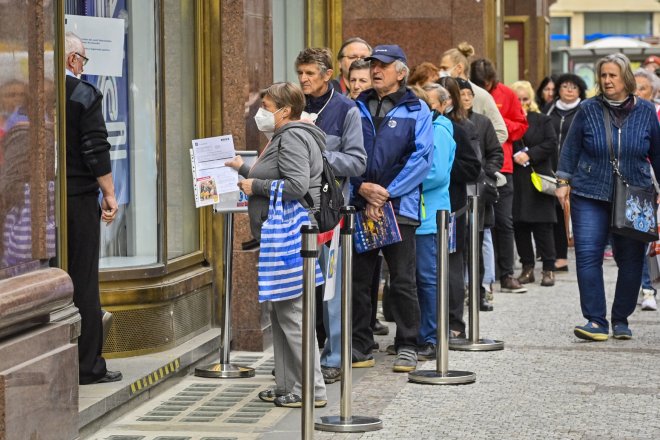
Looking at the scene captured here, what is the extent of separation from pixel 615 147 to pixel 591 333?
1307mm

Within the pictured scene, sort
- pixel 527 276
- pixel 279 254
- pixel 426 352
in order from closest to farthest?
pixel 279 254 < pixel 426 352 < pixel 527 276

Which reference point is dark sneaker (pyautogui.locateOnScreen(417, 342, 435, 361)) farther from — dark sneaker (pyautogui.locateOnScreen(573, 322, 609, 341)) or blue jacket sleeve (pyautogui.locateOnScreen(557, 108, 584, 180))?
blue jacket sleeve (pyautogui.locateOnScreen(557, 108, 584, 180))

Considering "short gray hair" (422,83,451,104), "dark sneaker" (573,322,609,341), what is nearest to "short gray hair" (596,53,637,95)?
"short gray hair" (422,83,451,104)

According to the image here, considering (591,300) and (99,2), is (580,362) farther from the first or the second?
(99,2)

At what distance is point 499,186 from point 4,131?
8.50 metres

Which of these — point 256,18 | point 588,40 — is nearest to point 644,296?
point 256,18

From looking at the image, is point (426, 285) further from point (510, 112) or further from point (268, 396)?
point (510, 112)

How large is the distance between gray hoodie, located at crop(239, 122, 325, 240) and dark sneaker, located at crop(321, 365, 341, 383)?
1.20 m

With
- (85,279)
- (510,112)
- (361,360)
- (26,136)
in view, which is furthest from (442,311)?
(510,112)

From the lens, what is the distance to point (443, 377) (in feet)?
28.6

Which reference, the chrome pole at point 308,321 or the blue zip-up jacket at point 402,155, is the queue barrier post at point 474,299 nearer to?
the blue zip-up jacket at point 402,155

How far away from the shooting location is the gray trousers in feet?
25.4

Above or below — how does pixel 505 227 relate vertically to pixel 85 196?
below

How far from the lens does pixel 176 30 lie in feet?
31.5
